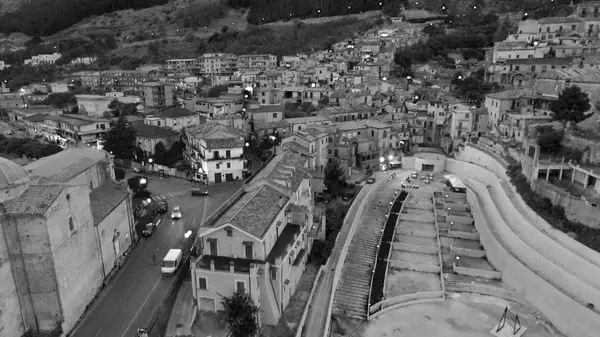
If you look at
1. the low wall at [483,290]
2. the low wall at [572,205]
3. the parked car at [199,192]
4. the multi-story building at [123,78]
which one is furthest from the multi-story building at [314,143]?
the multi-story building at [123,78]

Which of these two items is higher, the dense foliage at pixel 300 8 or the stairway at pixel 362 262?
the dense foliage at pixel 300 8

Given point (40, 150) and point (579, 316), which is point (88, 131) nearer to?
point (40, 150)

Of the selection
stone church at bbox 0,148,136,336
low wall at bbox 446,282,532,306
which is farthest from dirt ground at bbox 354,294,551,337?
stone church at bbox 0,148,136,336

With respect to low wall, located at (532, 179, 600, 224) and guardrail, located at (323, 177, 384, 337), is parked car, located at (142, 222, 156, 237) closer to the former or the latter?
guardrail, located at (323, 177, 384, 337)

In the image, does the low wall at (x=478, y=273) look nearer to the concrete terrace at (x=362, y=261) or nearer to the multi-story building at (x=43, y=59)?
the concrete terrace at (x=362, y=261)

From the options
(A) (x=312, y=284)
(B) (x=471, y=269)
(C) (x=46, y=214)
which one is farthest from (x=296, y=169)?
(C) (x=46, y=214)

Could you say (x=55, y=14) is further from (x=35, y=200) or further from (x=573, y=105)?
(x=573, y=105)
